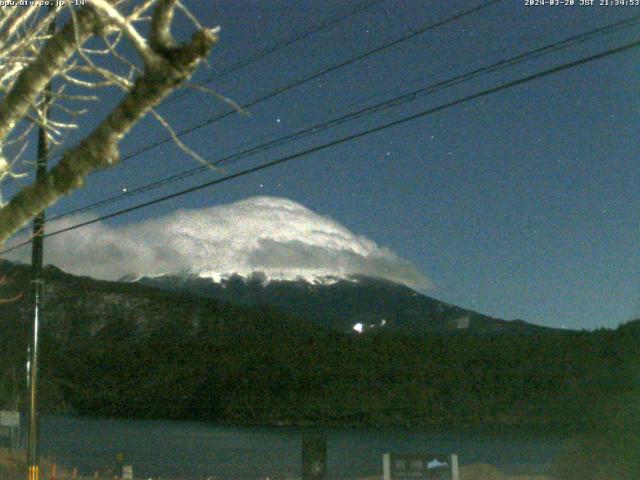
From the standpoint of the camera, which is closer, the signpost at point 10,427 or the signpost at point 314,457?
the signpost at point 314,457

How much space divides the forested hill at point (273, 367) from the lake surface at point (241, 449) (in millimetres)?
4853

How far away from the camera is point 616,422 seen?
32.7m

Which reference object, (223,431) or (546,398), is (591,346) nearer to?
(546,398)

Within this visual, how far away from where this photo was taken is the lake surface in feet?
136

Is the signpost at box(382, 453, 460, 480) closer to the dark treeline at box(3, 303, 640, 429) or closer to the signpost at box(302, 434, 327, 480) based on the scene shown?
the signpost at box(302, 434, 327, 480)

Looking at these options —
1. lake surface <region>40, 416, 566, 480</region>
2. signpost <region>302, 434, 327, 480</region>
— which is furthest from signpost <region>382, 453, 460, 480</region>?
lake surface <region>40, 416, 566, 480</region>

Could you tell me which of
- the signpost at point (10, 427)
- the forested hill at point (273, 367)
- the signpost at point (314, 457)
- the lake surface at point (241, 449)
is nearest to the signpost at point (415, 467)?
the signpost at point (314, 457)

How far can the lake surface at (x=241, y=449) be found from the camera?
136ft

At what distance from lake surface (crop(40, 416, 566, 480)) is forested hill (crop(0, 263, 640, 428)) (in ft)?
15.9

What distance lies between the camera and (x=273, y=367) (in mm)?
104688

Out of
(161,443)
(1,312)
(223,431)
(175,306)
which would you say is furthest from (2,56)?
(175,306)

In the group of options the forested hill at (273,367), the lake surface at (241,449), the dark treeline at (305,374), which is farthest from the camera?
the dark treeline at (305,374)

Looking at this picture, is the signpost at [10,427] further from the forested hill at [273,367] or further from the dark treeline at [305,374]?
the dark treeline at [305,374]

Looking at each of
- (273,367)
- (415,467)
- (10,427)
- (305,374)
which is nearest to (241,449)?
(10,427)
